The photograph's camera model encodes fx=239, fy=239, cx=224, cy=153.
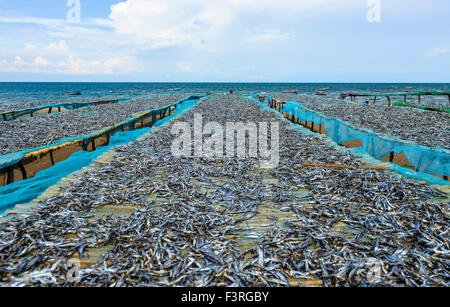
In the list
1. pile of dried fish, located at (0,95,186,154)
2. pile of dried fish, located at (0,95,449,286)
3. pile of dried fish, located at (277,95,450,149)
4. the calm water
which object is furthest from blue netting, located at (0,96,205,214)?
the calm water

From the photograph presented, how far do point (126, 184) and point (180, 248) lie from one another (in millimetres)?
2606

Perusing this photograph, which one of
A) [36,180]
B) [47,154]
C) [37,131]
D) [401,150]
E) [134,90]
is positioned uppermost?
[134,90]

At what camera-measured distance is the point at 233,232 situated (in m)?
3.70

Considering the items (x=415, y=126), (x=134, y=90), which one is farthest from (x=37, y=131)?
(x=134, y=90)

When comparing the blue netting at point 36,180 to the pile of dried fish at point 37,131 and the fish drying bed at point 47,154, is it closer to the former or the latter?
the fish drying bed at point 47,154

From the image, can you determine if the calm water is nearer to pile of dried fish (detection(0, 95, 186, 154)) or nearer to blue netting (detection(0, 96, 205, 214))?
pile of dried fish (detection(0, 95, 186, 154))

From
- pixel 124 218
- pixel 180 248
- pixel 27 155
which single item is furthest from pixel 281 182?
pixel 27 155

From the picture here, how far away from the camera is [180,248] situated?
10.8 feet

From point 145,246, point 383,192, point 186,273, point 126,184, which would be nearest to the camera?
Answer: point 186,273

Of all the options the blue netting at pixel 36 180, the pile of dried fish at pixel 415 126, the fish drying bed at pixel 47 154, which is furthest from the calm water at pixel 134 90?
the pile of dried fish at pixel 415 126

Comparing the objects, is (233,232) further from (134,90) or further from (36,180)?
(134,90)

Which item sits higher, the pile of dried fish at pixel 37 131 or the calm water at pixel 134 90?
the calm water at pixel 134 90

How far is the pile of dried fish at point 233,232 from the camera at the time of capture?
2814 mm
